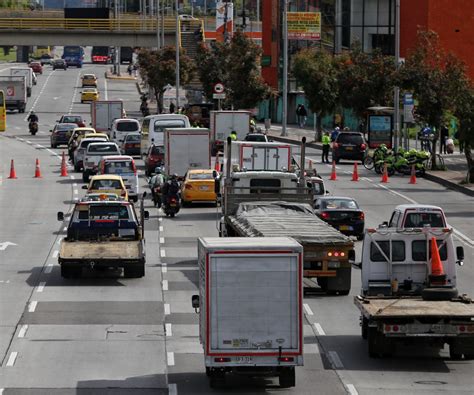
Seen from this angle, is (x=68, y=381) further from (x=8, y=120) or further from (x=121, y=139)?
(x=8, y=120)

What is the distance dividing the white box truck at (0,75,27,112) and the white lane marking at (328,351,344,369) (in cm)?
8968

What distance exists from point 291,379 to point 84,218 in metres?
13.6

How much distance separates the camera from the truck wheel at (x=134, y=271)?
32.3 m

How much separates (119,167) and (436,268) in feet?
89.9

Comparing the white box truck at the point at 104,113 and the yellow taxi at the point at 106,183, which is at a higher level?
the yellow taxi at the point at 106,183

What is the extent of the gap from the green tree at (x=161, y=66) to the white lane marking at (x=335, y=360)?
8853 centimetres

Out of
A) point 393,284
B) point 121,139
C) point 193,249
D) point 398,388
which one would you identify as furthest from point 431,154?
point 398,388

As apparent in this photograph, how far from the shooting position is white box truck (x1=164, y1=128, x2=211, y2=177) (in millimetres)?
56875

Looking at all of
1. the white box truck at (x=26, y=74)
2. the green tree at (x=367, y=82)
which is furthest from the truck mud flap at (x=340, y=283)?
the white box truck at (x=26, y=74)

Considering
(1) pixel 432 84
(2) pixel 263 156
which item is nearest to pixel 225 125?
(1) pixel 432 84

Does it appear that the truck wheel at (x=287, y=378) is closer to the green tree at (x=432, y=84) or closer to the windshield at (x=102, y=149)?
the windshield at (x=102, y=149)

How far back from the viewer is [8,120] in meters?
109

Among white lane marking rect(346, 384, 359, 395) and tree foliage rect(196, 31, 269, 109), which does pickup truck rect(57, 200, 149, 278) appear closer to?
white lane marking rect(346, 384, 359, 395)

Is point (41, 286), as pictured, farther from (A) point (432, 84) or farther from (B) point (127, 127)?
(B) point (127, 127)
